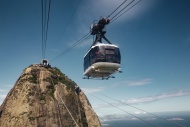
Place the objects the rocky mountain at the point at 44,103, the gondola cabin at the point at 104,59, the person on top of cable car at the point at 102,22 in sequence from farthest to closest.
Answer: the rocky mountain at the point at 44,103, the gondola cabin at the point at 104,59, the person on top of cable car at the point at 102,22

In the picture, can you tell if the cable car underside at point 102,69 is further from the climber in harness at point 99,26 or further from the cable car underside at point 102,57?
the climber in harness at point 99,26

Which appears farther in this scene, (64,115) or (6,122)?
(64,115)

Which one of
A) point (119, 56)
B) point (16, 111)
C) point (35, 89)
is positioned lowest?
point (16, 111)

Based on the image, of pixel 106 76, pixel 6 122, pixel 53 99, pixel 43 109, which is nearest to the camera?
pixel 106 76

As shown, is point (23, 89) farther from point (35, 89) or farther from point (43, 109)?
point (43, 109)

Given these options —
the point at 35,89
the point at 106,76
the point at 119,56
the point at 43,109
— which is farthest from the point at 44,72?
the point at 119,56

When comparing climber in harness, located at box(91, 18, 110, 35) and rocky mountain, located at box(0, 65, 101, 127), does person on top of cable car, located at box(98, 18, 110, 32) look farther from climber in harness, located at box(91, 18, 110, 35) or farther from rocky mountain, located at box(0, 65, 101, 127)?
rocky mountain, located at box(0, 65, 101, 127)

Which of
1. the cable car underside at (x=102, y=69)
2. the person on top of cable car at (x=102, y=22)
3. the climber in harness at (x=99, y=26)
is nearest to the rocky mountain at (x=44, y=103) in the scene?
the cable car underside at (x=102, y=69)
